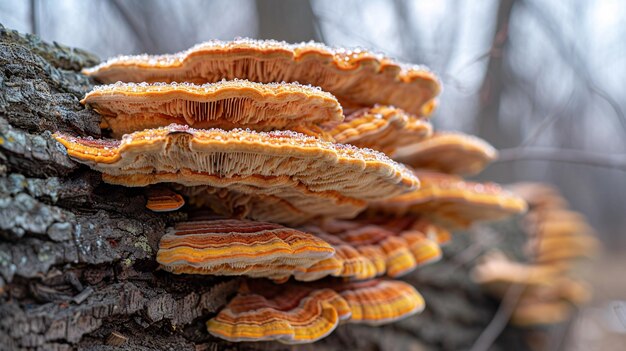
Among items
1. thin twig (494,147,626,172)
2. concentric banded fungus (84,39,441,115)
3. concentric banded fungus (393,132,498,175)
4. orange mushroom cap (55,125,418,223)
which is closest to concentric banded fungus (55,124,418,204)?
orange mushroom cap (55,125,418,223)

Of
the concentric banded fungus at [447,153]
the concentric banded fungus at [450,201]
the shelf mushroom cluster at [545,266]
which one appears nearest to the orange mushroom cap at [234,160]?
the concentric banded fungus at [450,201]

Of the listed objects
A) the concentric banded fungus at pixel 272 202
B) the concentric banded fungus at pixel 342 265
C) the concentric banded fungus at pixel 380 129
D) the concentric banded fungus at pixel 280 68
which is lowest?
the concentric banded fungus at pixel 342 265

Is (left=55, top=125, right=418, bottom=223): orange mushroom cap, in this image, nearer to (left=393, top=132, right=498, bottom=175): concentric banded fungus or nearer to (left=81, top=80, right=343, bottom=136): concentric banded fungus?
(left=81, top=80, right=343, bottom=136): concentric banded fungus

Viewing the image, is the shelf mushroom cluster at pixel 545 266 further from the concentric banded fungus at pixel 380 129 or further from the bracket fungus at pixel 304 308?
the concentric banded fungus at pixel 380 129

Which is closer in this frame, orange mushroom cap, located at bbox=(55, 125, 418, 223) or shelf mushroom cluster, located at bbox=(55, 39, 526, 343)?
orange mushroom cap, located at bbox=(55, 125, 418, 223)

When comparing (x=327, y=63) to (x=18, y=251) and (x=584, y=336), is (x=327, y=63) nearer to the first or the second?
(x=18, y=251)
